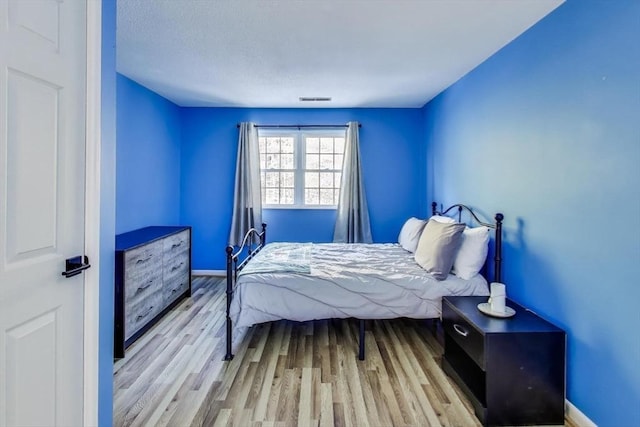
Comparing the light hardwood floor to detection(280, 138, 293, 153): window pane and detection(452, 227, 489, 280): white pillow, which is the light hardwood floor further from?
detection(280, 138, 293, 153): window pane

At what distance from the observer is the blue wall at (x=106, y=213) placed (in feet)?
4.79

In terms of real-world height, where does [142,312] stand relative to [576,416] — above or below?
above

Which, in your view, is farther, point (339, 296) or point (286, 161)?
point (286, 161)

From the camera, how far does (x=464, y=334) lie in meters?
2.14

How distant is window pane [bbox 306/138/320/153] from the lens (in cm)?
492

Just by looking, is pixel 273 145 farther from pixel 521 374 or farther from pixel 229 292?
pixel 521 374

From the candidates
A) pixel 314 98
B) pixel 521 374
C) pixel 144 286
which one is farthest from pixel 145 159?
pixel 521 374

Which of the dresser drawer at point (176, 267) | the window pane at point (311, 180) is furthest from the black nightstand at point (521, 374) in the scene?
the window pane at point (311, 180)

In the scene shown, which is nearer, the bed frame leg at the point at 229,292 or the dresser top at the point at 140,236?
the bed frame leg at the point at 229,292

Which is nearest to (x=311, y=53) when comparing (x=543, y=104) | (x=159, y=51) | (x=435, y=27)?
(x=435, y=27)

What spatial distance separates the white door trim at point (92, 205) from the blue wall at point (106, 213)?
0.03 m

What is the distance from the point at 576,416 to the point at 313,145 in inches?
158

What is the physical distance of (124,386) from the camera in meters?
2.22

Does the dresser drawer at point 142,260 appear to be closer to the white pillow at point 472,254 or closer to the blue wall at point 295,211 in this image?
the blue wall at point 295,211
